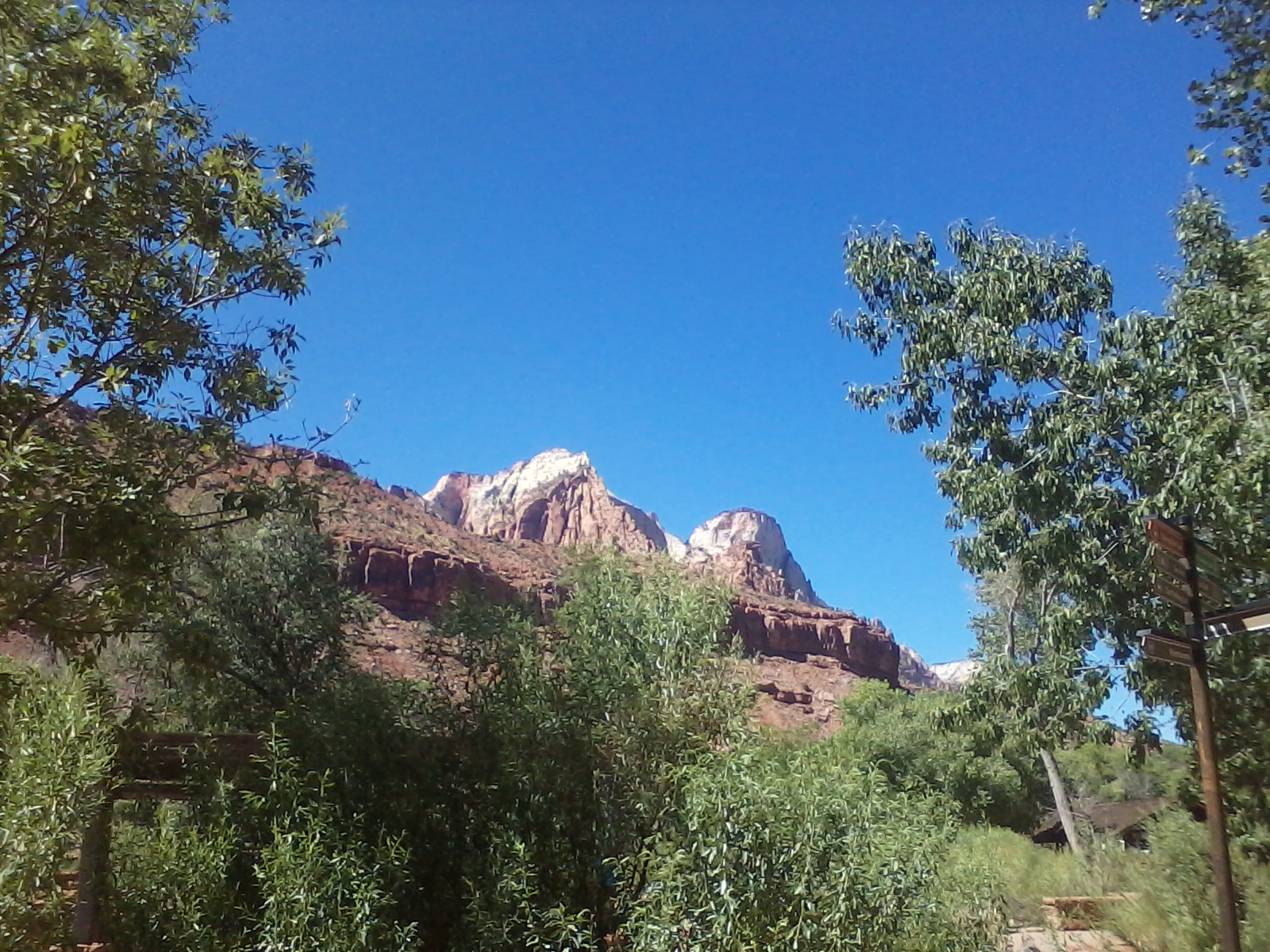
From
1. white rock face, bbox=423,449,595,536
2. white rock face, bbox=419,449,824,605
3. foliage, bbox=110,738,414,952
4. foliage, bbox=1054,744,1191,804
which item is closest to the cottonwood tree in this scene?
foliage, bbox=110,738,414,952

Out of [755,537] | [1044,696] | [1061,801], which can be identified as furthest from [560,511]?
[1044,696]

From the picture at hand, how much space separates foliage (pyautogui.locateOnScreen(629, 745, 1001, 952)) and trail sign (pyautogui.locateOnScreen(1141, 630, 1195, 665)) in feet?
7.10

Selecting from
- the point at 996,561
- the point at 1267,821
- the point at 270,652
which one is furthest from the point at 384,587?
the point at 1267,821

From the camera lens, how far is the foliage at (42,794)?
611cm

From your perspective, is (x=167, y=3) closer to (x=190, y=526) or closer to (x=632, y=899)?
(x=190, y=526)

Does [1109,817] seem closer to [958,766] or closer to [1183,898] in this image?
[958,766]

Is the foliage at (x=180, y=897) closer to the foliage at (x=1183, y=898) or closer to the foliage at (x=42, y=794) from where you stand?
the foliage at (x=42, y=794)

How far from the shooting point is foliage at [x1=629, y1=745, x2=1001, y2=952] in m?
6.39

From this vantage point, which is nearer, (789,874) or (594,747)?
(789,874)

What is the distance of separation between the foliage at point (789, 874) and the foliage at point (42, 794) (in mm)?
4028

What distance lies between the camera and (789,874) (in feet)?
21.4

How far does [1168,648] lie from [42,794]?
7532 mm

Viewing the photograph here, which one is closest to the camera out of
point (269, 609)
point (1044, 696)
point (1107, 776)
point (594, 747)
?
point (594, 747)

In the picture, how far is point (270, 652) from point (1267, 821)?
12.7m
